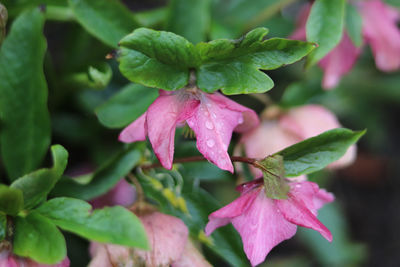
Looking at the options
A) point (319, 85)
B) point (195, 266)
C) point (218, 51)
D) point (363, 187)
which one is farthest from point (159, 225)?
point (363, 187)

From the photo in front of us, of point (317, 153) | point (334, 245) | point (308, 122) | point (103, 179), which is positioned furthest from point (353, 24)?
Answer: point (334, 245)

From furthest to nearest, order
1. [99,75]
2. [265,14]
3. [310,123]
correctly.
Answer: [265,14], [310,123], [99,75]

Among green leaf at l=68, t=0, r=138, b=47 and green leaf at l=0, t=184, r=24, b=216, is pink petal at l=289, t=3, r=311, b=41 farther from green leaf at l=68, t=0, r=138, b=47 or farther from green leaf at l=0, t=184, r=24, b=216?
green leaf at l=0, t=184, r=24, b=216

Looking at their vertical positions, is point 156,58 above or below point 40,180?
above

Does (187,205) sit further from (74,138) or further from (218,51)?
(74,138)

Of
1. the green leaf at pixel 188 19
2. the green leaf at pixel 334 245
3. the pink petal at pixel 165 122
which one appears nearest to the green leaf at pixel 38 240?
the pink petal at pixel 165 122

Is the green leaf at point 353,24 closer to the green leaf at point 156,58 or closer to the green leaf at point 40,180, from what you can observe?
the green leaf at point 156,58

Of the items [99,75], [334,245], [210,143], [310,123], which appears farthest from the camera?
[334,245]

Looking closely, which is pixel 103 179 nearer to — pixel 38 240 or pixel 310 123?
pixel 38 240
